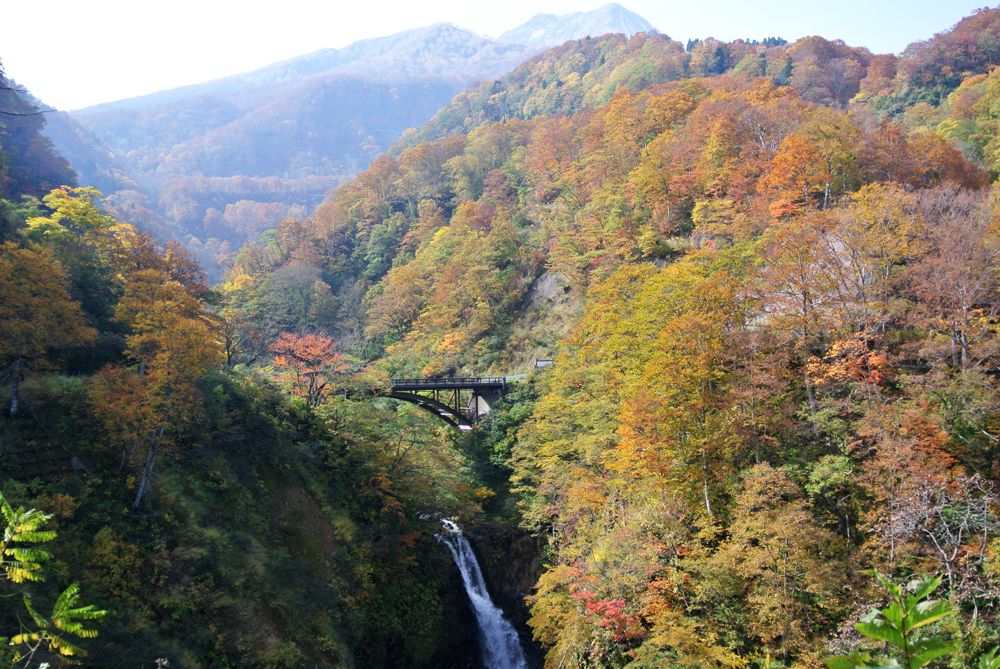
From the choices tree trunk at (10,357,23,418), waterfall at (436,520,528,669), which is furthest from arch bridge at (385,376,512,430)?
tree trunk at (10,357,23,418)

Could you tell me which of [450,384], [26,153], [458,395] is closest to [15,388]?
[450,384]

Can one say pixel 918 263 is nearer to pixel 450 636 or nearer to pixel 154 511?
pixel 450 636

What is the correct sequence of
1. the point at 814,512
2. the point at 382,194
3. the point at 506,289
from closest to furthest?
1. the point at 814,512
2. the point at 506,289
3. the point at 382,194

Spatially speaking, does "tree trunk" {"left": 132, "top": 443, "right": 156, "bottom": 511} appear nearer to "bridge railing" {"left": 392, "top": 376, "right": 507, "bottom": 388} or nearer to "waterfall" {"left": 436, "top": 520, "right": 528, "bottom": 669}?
"waterfall" {"left": 436, "top": 520, "right": 528, "bottom": 669}

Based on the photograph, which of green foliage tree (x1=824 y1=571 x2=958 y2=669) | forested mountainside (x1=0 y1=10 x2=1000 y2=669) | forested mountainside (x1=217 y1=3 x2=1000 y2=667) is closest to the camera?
green foliage tree (x1=824 y1=571 x2=958 y2=669)

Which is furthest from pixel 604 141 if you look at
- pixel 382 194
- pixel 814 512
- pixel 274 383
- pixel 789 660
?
pixel 789 660

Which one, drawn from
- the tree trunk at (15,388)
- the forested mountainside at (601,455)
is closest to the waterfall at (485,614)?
the forested mountainside at (601,455)
